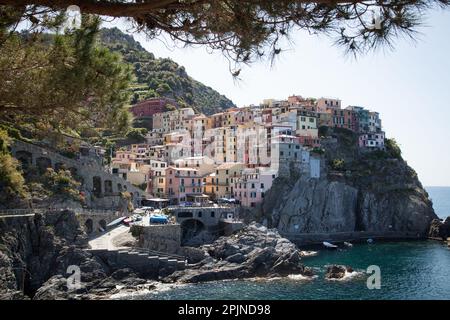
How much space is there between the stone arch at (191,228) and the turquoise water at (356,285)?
10.6 m

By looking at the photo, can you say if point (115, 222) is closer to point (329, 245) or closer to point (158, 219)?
point (158, 219)

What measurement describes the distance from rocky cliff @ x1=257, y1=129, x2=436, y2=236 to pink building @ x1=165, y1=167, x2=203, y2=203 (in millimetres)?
8498

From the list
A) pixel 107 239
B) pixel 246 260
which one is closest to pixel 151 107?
pixel 107 239

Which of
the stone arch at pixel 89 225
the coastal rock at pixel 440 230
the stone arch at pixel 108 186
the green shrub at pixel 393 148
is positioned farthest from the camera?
the green shrub at pixel 393 148

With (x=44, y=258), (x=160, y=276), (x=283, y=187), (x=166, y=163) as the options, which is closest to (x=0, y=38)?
(x=44, y=258)

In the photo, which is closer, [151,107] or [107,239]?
[107,239]

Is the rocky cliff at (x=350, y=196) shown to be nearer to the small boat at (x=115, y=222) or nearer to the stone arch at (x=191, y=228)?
the stone arch at (x=191, y=228)

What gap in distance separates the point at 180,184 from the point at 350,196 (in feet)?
68.3

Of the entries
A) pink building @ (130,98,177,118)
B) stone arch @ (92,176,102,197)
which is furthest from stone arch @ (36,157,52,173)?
pink building @ (130,98,177,118)

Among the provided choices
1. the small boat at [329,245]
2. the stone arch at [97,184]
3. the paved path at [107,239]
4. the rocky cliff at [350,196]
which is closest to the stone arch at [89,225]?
the paved path at [107,239]

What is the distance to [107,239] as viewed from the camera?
3609cm

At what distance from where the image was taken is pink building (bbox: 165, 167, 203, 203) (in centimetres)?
5440

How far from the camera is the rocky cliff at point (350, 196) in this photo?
53.2 m

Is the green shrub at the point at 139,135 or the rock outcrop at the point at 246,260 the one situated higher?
the green shrub at the point at 139,135
